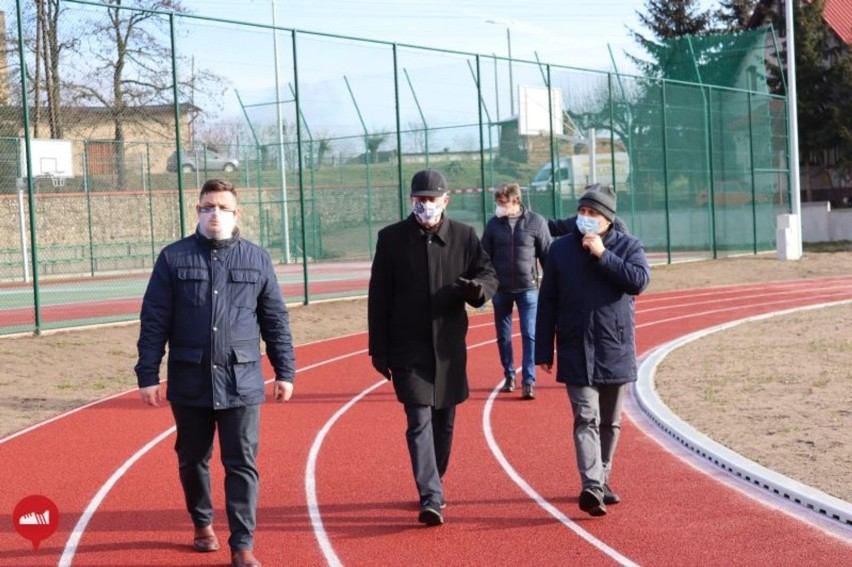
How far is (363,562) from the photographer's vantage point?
21.1 feet

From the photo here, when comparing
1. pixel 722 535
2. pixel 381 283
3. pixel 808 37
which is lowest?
pixel 722 535

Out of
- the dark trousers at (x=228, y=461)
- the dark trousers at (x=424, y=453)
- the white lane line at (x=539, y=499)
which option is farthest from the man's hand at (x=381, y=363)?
the white lane line at (x=539, y=499)

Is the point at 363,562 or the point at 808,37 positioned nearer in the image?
the point at 363,562

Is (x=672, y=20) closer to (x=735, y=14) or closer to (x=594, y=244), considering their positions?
(x=735, y=14)

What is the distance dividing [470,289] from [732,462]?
2481 millimetres

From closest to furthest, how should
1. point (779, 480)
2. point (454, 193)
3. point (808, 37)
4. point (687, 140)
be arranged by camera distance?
point (779, 480)
point (454, 193)
point (687, 140)
point (808, 37)

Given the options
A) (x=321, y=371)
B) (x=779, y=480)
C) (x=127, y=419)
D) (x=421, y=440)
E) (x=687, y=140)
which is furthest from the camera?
(x=687, y=140)

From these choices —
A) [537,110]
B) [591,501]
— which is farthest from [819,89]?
[591,501]

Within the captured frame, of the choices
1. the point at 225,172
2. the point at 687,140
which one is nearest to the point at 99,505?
the point at 225,172

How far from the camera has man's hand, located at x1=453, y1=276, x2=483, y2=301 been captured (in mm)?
7188

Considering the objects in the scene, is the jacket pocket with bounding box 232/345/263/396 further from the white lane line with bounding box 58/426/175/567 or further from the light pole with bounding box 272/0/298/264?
the light pole with bounding box 272/0/298/264

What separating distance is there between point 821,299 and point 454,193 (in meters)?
10.5

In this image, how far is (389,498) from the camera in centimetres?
790

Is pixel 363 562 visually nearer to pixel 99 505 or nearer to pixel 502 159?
pixel 99 505
